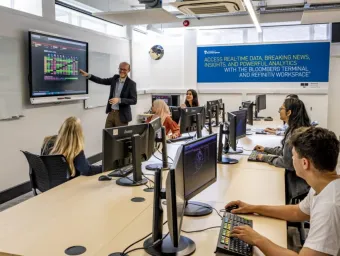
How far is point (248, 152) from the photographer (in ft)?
12.7

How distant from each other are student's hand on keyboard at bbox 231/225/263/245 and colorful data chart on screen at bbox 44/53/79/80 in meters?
3.93

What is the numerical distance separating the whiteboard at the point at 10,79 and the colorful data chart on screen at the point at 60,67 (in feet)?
1.45

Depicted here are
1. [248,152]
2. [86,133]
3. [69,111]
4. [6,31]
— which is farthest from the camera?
[86,133]

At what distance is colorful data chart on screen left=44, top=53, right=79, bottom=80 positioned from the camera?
492 centimetres

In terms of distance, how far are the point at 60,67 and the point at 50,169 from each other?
2.68 meters

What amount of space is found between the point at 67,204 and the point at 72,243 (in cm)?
59

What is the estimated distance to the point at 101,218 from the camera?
204 centimetres

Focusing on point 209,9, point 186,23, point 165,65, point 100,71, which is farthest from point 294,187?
point 165,65

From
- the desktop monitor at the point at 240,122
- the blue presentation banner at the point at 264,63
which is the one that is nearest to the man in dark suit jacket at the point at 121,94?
the desktop monitor at the point at 240,122

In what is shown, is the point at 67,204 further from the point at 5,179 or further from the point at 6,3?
the point at 6,3

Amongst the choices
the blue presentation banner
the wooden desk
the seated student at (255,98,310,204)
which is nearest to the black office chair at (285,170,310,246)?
the seated student at (255,98,310,204)

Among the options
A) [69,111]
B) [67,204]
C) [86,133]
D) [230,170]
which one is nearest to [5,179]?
[69,111]

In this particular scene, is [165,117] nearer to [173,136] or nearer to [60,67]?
[173,136]

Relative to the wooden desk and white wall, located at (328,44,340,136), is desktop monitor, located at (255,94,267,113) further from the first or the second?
the wooden desk
